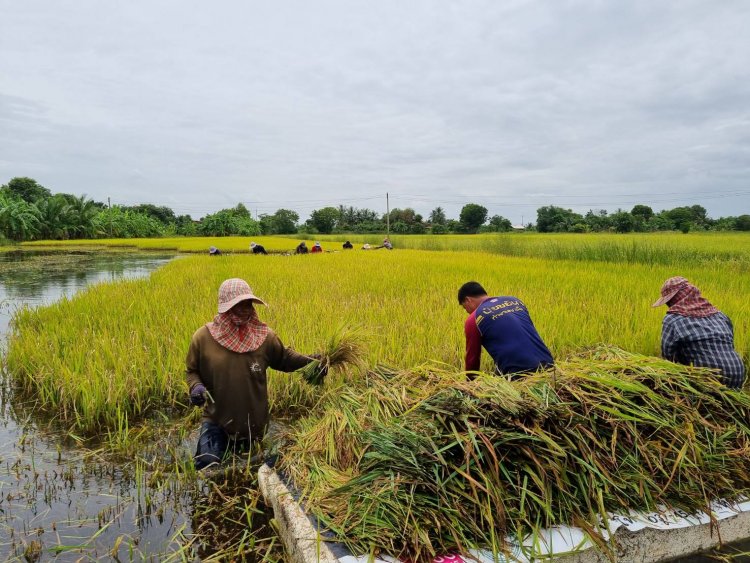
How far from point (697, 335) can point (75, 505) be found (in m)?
3.70

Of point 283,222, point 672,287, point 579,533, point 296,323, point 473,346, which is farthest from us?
point 283,222

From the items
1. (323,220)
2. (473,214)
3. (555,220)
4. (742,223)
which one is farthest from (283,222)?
(742,223)

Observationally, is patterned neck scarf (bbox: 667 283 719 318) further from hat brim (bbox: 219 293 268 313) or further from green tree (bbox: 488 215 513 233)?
green tree (bbox: 488 215 513 233)

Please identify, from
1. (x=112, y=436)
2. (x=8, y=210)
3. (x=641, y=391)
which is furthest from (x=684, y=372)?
(x=8, y=210)

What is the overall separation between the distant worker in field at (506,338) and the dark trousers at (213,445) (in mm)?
1504

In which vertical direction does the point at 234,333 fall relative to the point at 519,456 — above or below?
above

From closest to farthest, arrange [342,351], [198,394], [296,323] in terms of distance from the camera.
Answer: [198,394] < [342,351] < [296,323]

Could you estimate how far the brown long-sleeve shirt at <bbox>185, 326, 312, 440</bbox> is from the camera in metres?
2.52

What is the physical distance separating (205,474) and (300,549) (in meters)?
0.94

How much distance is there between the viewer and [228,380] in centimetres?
252

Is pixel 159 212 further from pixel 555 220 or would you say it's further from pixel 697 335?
pixel 697 335

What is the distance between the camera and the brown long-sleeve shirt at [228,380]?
2516 mm

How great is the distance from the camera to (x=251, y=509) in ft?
7.13

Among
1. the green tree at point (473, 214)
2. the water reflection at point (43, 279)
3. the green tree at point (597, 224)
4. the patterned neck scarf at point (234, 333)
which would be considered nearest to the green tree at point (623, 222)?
the green tree at point (597, 224)
